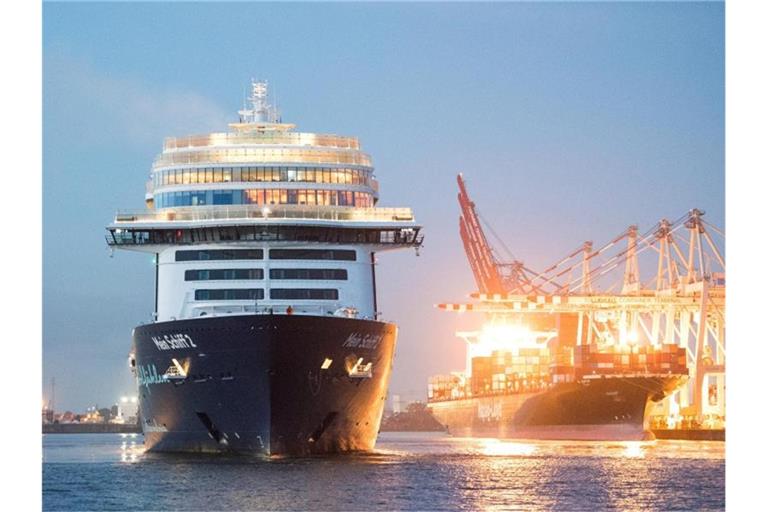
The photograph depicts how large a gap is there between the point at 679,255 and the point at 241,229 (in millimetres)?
58374

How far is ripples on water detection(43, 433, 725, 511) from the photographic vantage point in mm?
35469

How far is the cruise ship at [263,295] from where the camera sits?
147 feet

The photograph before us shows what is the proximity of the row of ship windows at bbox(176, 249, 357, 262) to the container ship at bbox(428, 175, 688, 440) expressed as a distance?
45.1 m

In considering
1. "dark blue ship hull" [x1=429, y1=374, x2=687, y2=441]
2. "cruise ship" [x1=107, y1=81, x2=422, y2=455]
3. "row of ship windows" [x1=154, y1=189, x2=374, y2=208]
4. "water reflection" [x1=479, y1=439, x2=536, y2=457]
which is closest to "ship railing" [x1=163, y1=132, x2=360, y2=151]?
"cruise ship" [x1=107, y1=81, x2=422, y2=455]

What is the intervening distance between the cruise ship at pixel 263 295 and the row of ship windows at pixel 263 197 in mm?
49

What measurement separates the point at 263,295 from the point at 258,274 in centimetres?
91

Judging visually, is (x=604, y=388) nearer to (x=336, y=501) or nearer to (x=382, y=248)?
(x=382, y=248)

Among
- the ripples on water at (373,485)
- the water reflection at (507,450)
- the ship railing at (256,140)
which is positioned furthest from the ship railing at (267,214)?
the water reflection at (507,450)

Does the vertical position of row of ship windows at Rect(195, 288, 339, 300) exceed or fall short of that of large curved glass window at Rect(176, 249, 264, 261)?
it falls short

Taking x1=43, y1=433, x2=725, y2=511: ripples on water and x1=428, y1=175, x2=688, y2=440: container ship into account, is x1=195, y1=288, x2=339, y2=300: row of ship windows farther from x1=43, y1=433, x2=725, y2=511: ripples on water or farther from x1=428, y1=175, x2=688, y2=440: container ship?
x1=428, y1=175, x2=688, y2=440: container ship

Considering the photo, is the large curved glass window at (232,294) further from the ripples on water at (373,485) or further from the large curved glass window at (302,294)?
the ripples on water at (373,485)
